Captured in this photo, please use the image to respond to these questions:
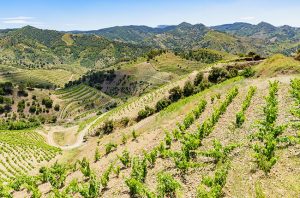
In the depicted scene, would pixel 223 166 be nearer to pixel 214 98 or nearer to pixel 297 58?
pixel 214 98

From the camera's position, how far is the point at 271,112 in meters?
42.3

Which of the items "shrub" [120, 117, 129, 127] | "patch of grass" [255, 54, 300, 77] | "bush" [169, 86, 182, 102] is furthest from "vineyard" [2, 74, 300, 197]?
"bush" [169, 86, 182, 102]

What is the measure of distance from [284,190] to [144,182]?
1459cm

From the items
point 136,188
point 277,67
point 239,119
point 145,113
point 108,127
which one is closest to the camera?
point 136,188

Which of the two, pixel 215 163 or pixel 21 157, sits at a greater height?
pixel 215 163

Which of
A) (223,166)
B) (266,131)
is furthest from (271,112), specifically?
(223,166)

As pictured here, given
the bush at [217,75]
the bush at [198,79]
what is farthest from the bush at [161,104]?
the bush at [217,75]

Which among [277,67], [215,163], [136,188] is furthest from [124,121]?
[136,188]

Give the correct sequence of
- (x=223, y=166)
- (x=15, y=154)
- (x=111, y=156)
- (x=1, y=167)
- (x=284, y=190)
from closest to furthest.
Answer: (x=284, y=190) < (x=223, y=166) < (x=111, y=156) < (x=1, y=167) < (x=15, y=154)

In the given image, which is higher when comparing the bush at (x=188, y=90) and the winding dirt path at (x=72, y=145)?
the bush at (x=188, y=90)

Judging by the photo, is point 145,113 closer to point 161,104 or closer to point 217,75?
point 161,104

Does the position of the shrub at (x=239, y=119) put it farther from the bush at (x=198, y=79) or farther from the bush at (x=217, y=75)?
the bush at (x=198, y=79)

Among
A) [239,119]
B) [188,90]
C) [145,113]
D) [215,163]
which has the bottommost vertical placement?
[145,113]

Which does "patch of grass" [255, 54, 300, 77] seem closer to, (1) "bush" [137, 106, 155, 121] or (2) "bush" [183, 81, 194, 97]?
(2) "bush" [183, 81, 194, 97]
